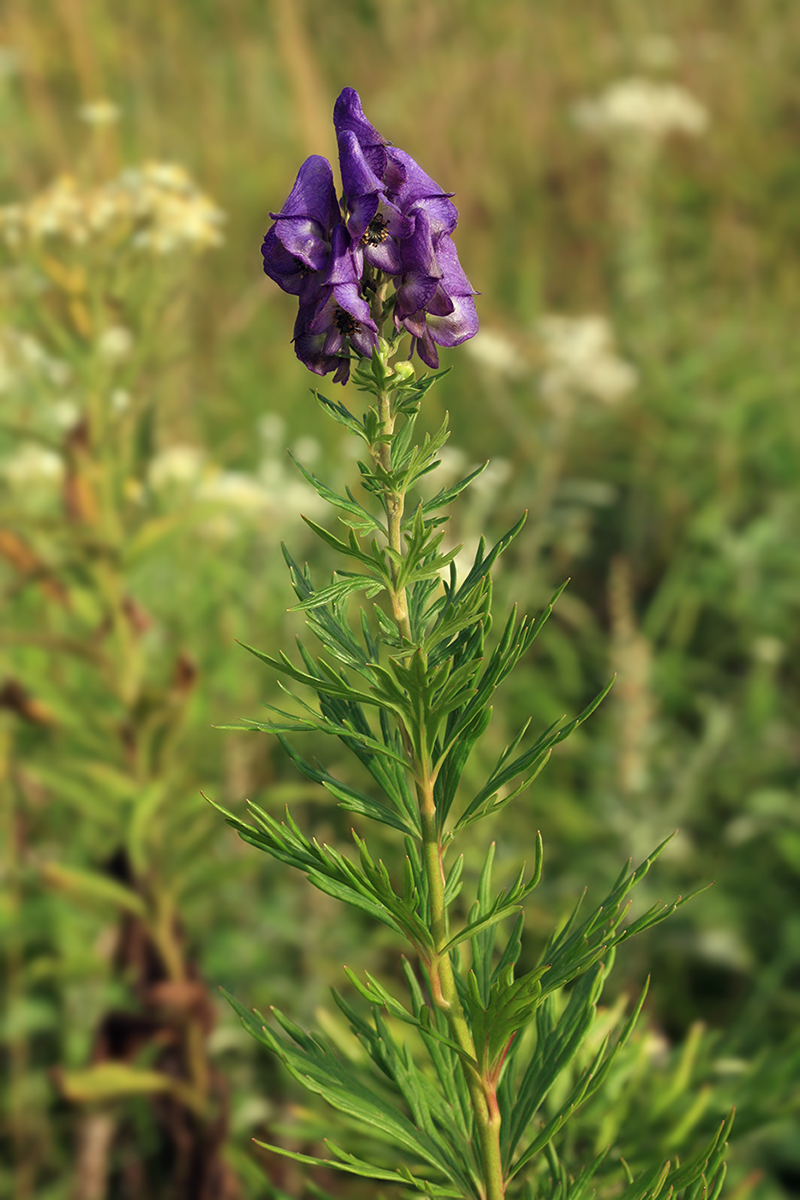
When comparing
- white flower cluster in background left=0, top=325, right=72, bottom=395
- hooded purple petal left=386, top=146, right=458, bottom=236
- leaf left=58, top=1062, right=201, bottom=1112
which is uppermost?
white flower cluster in background left=0, top=325, right=72, bottom=395

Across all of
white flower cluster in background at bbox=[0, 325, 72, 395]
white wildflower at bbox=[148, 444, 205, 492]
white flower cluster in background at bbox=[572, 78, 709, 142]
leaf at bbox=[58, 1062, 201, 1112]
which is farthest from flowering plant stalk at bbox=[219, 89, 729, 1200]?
white flower cluster in background at bbox=[572, 78, 709, 142]

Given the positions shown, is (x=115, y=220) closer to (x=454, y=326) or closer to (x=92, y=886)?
(x=92, y=886)

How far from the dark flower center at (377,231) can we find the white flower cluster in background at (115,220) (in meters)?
1.50

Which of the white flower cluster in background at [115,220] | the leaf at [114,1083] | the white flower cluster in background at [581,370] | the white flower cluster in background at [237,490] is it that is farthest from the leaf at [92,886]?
the white flower cluster in background at [581,370]

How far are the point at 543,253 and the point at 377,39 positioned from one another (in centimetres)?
144

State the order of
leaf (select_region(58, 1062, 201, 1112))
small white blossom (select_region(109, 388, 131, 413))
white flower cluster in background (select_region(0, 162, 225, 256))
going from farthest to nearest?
1. white flower cluster in background (select_region(0, 162, 225, 256))
2. small white blossom (select_region(109, 388, 131, 413))
3. leaf (select_region(58, 1062, 201, 1112))

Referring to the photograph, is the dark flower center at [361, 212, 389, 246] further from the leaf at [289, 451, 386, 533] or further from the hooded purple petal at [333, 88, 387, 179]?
the leaf at [289, 451, 386, 533]

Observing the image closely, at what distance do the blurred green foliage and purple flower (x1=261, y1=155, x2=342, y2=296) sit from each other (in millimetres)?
840

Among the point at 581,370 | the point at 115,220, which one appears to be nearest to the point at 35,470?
the point at 115,220

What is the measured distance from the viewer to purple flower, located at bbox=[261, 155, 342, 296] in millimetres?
750

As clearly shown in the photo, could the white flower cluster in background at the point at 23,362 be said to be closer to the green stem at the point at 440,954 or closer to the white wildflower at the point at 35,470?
the white wildflower at the point at 35,470

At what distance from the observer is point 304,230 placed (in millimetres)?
755

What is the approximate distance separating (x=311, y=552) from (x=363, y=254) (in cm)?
284

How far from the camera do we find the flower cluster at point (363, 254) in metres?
0.72
